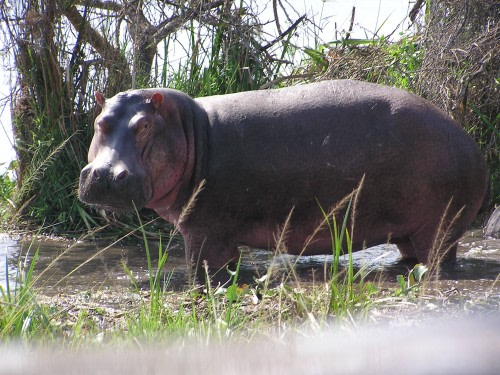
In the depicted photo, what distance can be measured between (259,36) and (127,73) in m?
1.26

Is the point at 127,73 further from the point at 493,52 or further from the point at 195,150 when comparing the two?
the point at 493,52

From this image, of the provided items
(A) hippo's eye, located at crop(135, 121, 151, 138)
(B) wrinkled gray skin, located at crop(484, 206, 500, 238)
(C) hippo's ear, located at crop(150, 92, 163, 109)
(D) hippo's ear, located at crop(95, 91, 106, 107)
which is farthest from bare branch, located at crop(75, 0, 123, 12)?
(B) wrinkled gray skin, located at crop(484, 206, 500, 238)

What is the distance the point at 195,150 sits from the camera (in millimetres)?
4277

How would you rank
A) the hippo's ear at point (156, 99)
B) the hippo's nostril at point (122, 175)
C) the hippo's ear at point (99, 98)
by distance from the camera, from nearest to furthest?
the hippo's nostril at point (122, 175) → the hippo's ear at point (156, 99) → the hippo's ear at point (99, 98)

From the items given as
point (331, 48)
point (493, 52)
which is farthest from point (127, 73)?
point (493, 52)

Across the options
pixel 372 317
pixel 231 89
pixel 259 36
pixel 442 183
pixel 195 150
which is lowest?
pixel 372 317

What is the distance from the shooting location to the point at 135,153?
12.9 ft

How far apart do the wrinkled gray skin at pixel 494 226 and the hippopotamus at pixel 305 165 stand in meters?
0.94

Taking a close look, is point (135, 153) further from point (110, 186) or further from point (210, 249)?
point (210, 249)

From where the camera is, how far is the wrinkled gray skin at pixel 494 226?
516 centimetres

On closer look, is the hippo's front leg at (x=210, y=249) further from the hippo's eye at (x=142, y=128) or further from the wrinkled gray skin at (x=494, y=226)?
the wrinkled gray skin at (x=494, y=226)

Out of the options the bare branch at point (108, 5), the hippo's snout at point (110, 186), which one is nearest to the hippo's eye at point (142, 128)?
the hippo's snout at point (110, 186)

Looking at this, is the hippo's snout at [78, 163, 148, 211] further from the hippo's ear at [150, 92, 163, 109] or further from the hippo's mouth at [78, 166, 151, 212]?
the hippo's ear at [150, 92, 163, 109]

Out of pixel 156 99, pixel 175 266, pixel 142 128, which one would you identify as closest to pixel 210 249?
pixel 175 266
